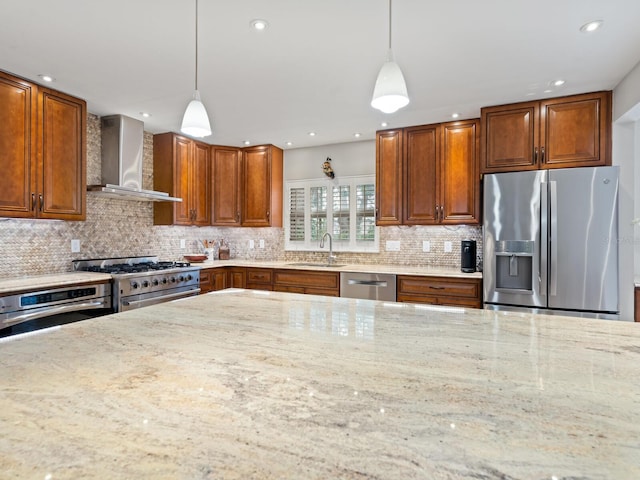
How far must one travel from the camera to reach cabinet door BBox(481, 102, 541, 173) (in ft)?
9.96

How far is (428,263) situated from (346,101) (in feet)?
6.47

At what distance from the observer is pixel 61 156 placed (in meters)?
2.90

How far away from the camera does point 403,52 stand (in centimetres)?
224

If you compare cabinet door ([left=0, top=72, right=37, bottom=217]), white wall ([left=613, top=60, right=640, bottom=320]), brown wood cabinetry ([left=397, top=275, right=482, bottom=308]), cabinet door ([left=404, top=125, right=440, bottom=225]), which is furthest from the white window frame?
cabinet door ([left=0, top=72, right=37, bottom=217])

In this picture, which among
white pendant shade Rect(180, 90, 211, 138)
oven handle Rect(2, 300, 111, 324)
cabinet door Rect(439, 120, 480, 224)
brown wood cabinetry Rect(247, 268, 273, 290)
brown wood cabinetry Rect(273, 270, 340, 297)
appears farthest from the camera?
brown wood cabinetry Rect(247, 268, 273, 290)

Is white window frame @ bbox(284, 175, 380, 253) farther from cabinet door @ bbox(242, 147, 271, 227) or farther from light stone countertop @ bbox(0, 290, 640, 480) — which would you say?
light stone countertop @ bbox(0, 290, 640, 480)

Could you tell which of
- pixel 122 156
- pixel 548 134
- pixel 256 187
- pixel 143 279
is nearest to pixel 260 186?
pixel 256 187

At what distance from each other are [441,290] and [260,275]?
6.53ft

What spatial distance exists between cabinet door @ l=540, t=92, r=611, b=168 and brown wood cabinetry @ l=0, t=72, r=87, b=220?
12.9 ft

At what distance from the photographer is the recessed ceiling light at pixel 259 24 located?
192cm

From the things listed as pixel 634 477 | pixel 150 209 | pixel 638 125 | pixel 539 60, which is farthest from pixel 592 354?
pixel 150 209

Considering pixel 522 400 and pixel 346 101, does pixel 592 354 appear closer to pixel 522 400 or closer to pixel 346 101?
pixel 522 400

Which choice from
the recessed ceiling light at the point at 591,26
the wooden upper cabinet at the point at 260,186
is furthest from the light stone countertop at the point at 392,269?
the recessed ceiling light at the point at 591,26

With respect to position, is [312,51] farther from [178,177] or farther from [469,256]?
[178,177]
